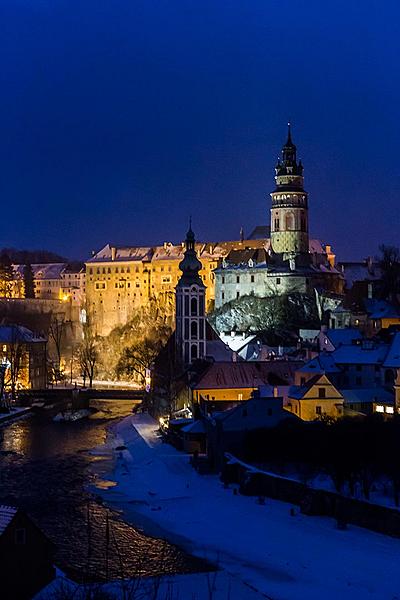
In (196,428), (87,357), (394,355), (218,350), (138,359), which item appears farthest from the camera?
(87,357)

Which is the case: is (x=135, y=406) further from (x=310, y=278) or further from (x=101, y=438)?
(x=310, y=278)

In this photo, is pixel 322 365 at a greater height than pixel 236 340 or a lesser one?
lesser

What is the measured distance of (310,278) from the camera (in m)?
69.7

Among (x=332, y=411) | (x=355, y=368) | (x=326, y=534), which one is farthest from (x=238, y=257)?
(x=326, y=534)

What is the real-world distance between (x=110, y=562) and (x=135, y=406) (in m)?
34.7

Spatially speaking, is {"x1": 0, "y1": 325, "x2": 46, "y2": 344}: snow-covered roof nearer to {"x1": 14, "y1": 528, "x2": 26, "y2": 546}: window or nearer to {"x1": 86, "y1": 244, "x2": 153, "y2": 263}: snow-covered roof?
{"x1": 86, "y1": 244, "x2": 153, "y2": 263}: snow-covered roof

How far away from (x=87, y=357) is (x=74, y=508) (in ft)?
165

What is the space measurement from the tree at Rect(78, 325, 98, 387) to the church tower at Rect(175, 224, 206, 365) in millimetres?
16321

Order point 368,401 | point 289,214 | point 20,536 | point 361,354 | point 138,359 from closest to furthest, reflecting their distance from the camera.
A: point 20,536
point 368,401
point 361,354
point 138,359
point 289,214

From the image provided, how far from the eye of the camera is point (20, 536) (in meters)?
17.3

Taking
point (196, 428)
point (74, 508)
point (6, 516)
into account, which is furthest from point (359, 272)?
point (6, 516)

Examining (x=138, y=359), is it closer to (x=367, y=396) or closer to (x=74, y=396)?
(x=74, y=396)

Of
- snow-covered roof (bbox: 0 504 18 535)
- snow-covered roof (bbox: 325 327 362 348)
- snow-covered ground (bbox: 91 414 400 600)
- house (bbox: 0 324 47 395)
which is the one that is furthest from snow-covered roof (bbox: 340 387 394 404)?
house (bbox: 0 324 47 395)

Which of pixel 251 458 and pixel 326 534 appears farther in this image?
pixel 251 458
